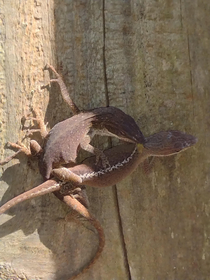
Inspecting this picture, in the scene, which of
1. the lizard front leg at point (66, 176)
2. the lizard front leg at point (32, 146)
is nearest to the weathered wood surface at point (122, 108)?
the lizard front leg at point (32, 146)

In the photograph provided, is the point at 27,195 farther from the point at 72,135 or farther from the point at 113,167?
the point at 113,167

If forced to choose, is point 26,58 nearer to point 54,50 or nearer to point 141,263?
point 54,50

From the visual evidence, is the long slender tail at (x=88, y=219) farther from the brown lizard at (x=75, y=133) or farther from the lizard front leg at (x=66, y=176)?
the brown lizard at (x=75, y=133)

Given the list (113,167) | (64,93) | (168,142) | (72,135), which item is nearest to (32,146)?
(72,135)

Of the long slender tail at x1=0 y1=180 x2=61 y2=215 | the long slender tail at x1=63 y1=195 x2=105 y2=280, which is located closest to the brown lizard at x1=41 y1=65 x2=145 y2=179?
the long slender tail at x1=0 y1=180 x2=61 y2=215

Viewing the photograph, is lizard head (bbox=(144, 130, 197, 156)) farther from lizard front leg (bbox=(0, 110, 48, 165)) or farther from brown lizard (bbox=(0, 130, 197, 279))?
lizard front leg (bbox=(0, 110, 48, 165))

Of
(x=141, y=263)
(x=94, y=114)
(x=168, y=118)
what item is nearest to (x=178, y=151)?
(x=168, y=118)
